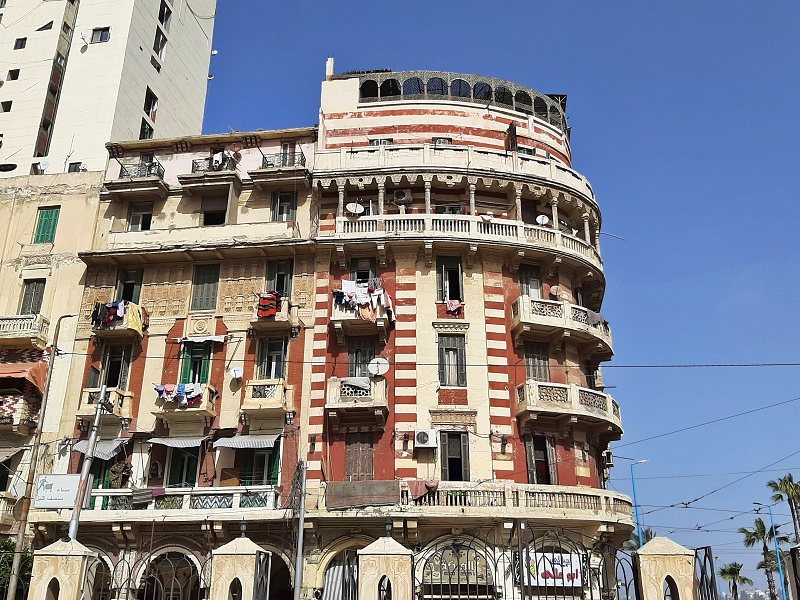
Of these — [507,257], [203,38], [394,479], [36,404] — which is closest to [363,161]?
[507,257]

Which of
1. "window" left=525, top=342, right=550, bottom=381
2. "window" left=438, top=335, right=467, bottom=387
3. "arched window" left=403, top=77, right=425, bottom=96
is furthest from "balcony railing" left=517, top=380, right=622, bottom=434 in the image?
"arched window" left=403, top=77, right=425, bottom=96

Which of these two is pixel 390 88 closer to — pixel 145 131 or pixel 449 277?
pixel 449 277

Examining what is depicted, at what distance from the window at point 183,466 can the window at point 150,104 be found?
78.6 feet

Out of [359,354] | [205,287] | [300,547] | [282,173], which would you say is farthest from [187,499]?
[282,173]

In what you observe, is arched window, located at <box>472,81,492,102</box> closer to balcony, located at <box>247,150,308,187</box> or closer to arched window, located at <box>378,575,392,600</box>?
balcony, located at <box>247,150,308,187</box>

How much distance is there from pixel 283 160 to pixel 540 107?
13237 millimetres

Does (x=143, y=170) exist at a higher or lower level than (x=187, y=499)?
higher

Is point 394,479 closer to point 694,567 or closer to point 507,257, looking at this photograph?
point 507,257

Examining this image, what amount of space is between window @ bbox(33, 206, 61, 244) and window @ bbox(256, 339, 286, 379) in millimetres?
11854

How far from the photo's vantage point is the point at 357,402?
94.5ft

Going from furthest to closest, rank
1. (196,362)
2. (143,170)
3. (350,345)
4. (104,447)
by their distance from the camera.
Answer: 1. (143,170)
2. (196,362)
3. (350,345)
4. (104,447)

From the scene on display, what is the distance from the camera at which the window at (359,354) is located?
30484 mm

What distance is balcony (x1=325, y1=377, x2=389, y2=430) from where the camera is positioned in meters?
28.8

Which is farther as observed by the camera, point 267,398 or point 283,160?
point 283,160
